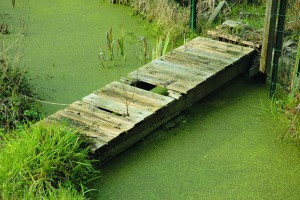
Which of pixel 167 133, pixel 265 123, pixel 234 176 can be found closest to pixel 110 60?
pixel 167 133

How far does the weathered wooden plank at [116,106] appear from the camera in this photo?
12.3 ft

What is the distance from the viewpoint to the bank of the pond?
459 cm

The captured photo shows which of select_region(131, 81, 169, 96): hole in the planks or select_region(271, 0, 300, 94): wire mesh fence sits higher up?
select_region(271, 0, 300, 94): wire mesh fence

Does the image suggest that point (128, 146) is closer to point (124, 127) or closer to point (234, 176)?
point (124, 127)

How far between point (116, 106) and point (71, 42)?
5.45ft

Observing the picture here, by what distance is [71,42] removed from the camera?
17.5 ft

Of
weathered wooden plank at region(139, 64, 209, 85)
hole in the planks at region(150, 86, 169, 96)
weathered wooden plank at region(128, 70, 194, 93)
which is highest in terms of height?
weathered wooden plank at region(139, 64, 209, 85)

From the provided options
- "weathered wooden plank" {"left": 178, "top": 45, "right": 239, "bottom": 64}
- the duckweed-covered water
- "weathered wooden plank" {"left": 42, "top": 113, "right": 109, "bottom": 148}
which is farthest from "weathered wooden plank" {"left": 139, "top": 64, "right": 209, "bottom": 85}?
"weathered wooden plank" {"left": 42, "top": 113, "right": 109, "bottom": 148}

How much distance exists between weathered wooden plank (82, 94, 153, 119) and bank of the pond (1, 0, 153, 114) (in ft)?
1.21

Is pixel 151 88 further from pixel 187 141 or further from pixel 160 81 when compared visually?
pixel 187 141

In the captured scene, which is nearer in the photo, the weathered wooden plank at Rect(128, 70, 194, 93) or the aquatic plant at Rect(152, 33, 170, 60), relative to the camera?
the weathered wooden plank at Rect(128, 70, 194, 93)

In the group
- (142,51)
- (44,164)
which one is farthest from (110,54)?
(44,164)

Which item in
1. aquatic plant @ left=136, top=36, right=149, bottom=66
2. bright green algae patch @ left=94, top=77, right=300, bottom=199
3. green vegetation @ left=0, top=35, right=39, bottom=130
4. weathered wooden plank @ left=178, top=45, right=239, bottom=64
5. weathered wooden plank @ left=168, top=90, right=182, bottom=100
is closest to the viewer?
bright green algae patch @ left=94, top=77, right=300, bottom=199

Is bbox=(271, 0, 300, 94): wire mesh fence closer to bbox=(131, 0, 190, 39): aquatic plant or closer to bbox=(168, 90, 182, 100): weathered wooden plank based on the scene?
bbox=(168, 90, 182, 100): weathered wooden plank
